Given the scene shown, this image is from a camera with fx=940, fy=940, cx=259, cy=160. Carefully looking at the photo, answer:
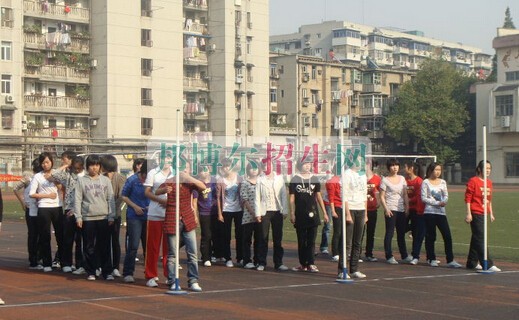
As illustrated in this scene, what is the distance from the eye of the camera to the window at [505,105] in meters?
84.9

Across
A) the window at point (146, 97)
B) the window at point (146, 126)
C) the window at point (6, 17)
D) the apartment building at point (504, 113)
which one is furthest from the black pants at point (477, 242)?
the apartment building at point (504, 113)

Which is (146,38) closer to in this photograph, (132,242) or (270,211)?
(270,211)

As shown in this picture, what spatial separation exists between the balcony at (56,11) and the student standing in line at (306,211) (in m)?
52.3

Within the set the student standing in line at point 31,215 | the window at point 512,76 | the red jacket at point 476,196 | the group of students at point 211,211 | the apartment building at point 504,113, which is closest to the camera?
the group of students at point 211,211

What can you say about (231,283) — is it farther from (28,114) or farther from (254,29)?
(254,29)

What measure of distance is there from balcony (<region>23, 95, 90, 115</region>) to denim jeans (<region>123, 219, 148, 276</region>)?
52227 millimetres

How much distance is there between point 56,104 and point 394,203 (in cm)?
5167

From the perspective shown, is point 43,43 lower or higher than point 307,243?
higher

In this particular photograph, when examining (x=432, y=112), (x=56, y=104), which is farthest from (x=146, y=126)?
(x=432, y=112)

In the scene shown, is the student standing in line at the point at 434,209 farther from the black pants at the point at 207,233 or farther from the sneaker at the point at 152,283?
the sneaker at the point at 152,283

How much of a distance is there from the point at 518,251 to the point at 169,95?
53636 millimetres

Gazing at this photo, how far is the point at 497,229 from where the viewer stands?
27.4m

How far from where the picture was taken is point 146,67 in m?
70.6

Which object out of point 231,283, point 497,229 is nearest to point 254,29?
point 497,229
